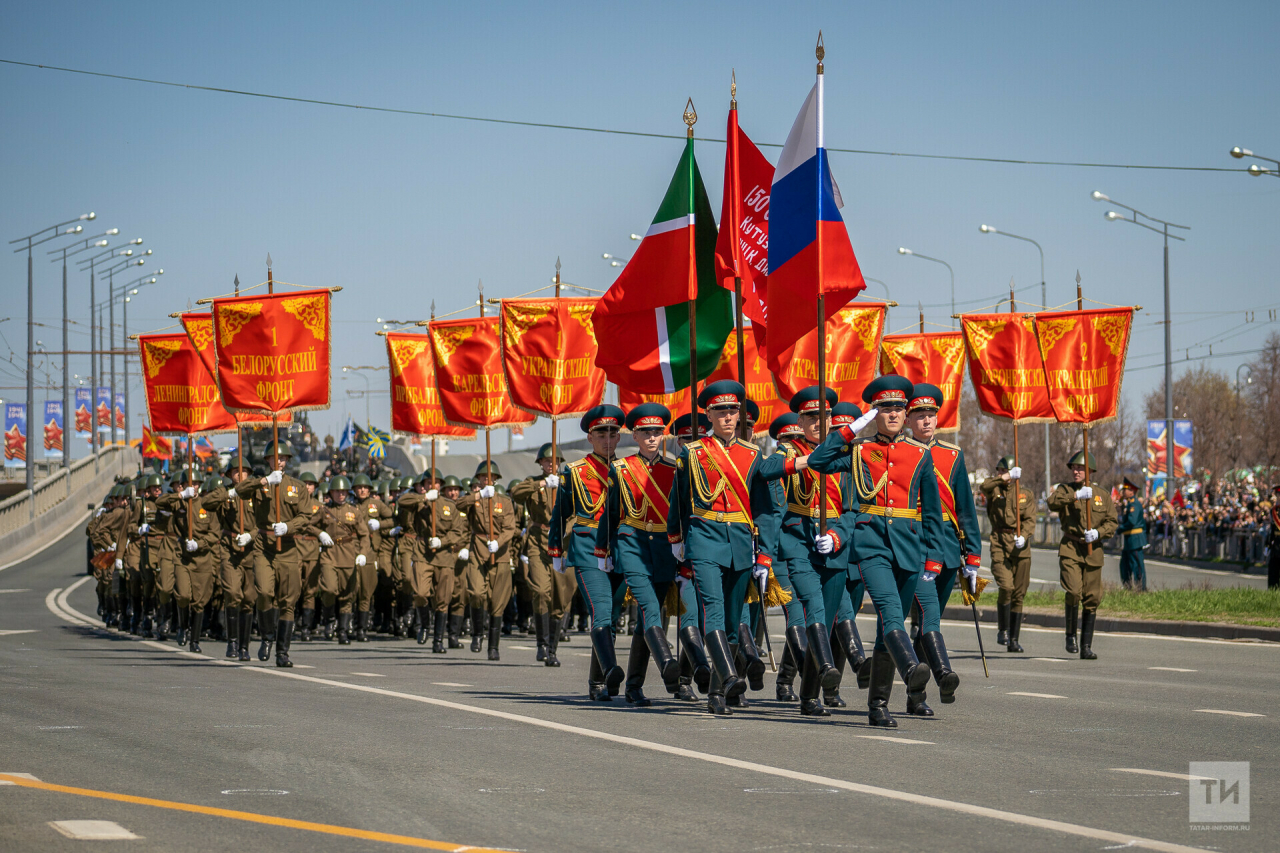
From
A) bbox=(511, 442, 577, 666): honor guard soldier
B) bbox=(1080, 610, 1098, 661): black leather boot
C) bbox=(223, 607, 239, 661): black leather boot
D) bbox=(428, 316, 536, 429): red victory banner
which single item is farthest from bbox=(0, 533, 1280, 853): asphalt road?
→ bbox=(428, 316, 536, 429): red victory banner

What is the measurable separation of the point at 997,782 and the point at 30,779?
14.9 ft

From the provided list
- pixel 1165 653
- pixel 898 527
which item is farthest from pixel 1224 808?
pixel 1165 653

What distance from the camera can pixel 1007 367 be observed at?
19.0 meters

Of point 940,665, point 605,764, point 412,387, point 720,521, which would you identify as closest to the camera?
point 605,764

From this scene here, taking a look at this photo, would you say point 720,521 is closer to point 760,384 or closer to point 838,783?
point 838,783

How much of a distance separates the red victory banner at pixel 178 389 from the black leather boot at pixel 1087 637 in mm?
12107

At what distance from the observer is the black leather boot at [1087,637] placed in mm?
14836

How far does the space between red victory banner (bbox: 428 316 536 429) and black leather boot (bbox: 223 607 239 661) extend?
440 centimetres

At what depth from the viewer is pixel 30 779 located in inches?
299

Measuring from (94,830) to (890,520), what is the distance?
4.86 metres

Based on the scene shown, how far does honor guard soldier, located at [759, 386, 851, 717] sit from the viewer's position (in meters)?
9.62

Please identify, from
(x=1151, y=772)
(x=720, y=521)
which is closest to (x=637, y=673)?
(x=720, y=521)

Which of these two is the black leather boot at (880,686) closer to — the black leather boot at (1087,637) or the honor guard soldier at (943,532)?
the honor guard soldier at (943,532)

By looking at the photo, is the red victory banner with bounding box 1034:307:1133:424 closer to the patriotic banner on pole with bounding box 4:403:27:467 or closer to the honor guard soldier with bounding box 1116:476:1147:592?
the honor guard soldier with bounding box 1116:476:1147:592
